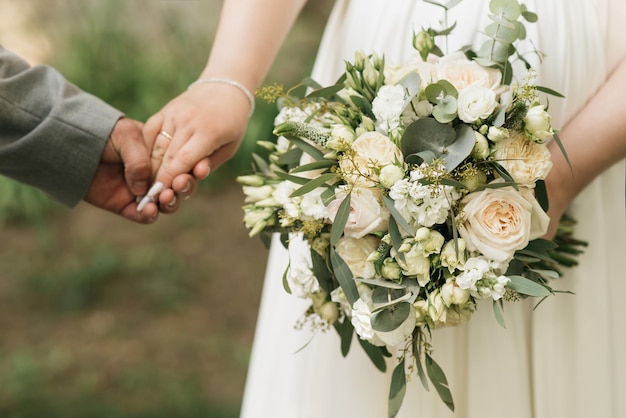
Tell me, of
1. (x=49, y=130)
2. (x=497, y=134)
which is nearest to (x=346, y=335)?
(x=497, y=134)

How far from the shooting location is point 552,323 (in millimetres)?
1012

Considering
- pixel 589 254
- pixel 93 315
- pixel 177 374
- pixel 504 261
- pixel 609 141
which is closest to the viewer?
pixel 504 261

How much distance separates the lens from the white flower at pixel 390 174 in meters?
0.79

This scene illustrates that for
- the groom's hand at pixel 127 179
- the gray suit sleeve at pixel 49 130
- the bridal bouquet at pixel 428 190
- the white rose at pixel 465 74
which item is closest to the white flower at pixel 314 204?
the bridal bouquet at pixel 428 190

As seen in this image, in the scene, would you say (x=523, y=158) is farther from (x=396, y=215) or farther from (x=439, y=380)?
(x=439, y=380)

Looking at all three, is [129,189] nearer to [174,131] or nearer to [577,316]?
[174,131]

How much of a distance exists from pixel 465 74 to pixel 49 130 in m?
0.69

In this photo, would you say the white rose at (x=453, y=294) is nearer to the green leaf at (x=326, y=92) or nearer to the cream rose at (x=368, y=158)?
the cream rose at (x=368, y=158)

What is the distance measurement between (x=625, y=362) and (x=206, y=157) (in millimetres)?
747

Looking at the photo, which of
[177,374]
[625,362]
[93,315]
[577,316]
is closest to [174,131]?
[577,316]

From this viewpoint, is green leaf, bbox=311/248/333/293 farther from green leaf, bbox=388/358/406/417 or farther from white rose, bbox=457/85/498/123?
white rose, bbox=457/85/498/123

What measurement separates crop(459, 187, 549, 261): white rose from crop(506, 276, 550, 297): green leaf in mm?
30

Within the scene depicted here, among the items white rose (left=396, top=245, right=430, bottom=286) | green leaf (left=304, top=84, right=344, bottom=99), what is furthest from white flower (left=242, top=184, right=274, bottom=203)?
white rose (left=396, top=245, right=430, bottom=286)

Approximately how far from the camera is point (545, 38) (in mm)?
992
